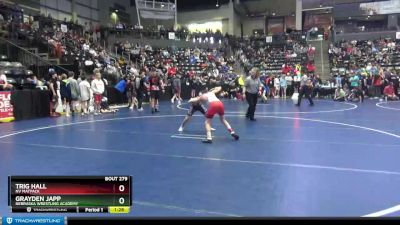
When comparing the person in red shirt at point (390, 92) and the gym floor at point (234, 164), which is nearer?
the gym floor at point (234, 164)

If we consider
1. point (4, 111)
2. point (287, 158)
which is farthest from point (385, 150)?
point (4, 111)

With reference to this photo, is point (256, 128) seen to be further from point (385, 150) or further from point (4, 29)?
point (4, 29)

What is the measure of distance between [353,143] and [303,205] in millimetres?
4413

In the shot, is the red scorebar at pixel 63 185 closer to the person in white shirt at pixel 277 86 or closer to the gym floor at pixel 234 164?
the gym floor at pixel 234 164

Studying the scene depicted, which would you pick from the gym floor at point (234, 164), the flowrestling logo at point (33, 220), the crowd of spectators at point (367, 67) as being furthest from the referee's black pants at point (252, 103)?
the crowd of spectators at point (367, 67)

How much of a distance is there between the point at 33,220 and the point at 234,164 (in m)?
4.55

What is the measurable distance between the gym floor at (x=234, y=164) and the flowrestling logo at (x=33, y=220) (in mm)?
2022

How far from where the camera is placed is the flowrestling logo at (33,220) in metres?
1.88

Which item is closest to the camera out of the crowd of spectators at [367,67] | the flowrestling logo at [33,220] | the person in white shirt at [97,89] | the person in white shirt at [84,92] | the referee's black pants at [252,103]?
the flowrestling logo at [33,220]

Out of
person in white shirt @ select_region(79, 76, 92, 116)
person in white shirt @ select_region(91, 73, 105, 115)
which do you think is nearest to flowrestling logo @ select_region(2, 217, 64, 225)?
person in white shirt @ select_region(79, 76, 92, 116)

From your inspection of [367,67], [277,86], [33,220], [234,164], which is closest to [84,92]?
[234,164]

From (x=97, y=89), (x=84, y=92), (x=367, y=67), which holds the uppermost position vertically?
(x=367, y=67)

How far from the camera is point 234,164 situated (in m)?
6.27

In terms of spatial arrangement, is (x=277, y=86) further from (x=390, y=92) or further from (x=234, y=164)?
(x=234, y=164)
